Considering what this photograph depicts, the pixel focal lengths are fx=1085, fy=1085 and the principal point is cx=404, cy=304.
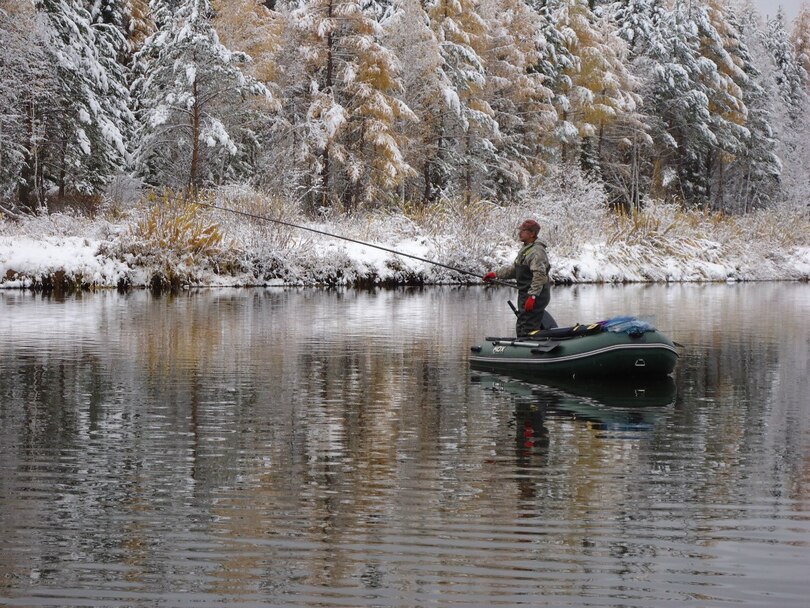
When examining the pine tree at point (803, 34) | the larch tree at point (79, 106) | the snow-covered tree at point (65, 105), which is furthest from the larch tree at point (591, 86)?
the snow-covered tree at point (65, 105)

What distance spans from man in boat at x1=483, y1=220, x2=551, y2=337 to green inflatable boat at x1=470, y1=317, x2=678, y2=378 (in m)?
0.45

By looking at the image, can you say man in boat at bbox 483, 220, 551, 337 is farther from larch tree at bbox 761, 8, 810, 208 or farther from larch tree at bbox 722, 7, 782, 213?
larch tree at bbox 722, 7, 782, 213

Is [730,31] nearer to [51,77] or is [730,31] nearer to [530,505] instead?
[51,77]

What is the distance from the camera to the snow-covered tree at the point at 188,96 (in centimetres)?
3644

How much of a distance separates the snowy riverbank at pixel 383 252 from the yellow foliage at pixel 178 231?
13cm

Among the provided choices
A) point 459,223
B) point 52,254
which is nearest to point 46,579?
point 52,254

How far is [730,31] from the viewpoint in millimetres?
55625

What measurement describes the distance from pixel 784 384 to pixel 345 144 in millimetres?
29651

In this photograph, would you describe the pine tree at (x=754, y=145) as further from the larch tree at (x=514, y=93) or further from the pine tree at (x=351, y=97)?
the pine tree at (x=351, y=97)

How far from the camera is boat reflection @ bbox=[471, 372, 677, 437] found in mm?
10039

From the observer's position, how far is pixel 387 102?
126 feet

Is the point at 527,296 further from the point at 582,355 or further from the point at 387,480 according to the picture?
the point at 387,480

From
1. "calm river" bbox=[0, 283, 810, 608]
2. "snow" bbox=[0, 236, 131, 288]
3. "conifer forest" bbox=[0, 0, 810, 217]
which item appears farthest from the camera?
"conifer forest" bbox=[0, 0, 810, 217]

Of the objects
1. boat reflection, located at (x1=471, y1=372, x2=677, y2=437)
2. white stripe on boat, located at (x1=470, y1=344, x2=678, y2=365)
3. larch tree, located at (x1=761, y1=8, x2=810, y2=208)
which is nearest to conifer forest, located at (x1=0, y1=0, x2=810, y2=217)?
larch tree, located at (x1=761, y1=8, x2=810, y2=208)
